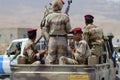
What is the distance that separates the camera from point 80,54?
8891 millimetres

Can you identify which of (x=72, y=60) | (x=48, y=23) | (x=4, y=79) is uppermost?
(x=48, y=23)

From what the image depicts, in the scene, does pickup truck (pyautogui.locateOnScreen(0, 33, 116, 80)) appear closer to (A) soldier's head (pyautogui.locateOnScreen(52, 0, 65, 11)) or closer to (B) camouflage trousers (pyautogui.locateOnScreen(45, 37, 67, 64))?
(B) camouflage trousers (pyautogui.locateOnScreen(45, 37, 67, 64))

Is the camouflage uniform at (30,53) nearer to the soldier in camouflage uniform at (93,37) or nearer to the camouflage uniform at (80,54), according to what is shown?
the camouflage uniform at (80,54)

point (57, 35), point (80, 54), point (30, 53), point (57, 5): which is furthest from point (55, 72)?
point (57, 5)

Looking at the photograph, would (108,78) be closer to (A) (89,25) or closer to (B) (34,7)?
(A) (89,25)

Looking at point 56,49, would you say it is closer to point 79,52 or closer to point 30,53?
point 30,53

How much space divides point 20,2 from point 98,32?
138593mm

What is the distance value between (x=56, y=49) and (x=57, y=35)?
10.2 inches

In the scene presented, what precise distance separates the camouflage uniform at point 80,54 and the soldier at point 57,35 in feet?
1.63

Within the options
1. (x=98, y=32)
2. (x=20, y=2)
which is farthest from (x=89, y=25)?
(x=20, y=2)

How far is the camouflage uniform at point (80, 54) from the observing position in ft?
29.0

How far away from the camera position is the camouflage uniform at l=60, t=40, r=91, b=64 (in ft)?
29.0

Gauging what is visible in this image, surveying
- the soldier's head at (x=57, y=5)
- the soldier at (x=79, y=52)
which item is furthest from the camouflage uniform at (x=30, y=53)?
the soldier's head at (x=57, y=5)

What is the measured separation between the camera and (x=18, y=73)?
862 cm
